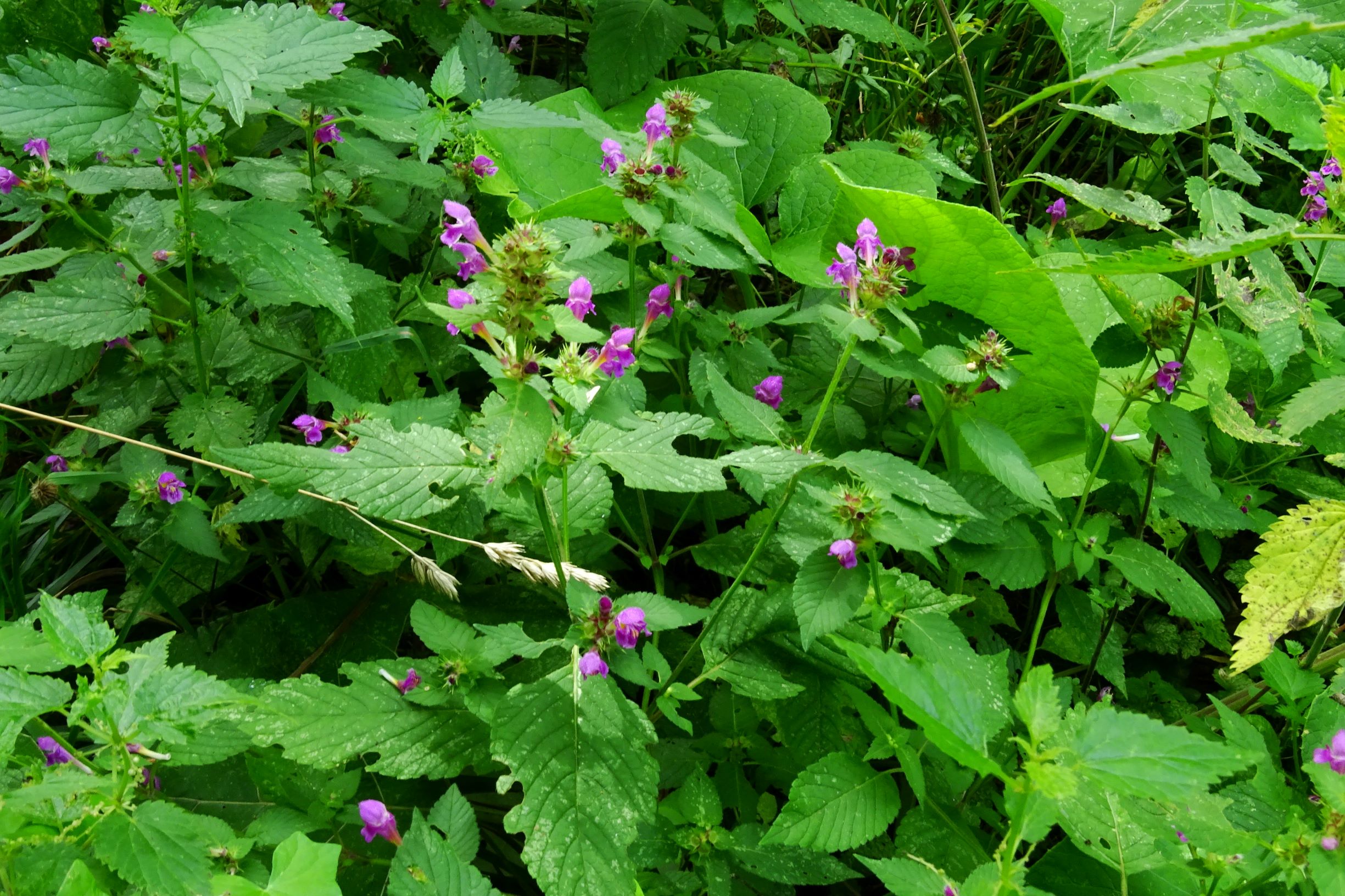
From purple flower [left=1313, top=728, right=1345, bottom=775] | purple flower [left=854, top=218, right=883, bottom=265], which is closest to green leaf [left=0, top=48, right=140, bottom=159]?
purple flower [left=854, top=218, right=883, bottom=265]

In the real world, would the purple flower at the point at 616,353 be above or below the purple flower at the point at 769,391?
above

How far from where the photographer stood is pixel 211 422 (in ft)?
5.62

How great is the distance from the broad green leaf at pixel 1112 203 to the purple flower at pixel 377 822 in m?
1.35

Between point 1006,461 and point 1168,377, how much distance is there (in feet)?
1.33

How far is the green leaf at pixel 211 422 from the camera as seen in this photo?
1688mm

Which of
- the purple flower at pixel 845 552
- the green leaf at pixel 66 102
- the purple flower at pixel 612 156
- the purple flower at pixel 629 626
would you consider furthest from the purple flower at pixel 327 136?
the purple flower at pixel 845 552

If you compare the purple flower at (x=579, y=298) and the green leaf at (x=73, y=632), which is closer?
the green leaf at (x=73, y=632)

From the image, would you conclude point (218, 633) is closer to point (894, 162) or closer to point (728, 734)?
point (728, 734)

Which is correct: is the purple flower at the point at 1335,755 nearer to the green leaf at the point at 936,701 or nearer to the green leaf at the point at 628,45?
the green leaf at the point at 936,701

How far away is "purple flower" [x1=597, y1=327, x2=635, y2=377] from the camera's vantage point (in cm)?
119

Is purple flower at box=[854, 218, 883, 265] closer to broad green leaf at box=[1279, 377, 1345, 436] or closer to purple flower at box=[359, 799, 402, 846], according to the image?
broad green leaf at box=[1279, 377, 1345, 436]

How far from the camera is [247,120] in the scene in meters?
2.11

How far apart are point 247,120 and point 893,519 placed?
1750 millimetres

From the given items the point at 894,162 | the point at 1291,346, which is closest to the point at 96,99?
the point at 894,162
